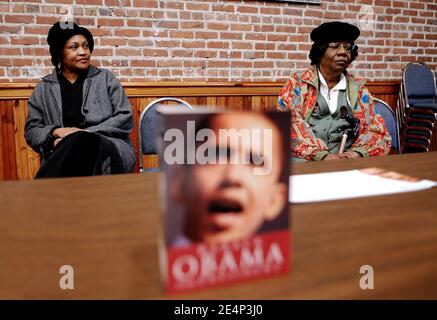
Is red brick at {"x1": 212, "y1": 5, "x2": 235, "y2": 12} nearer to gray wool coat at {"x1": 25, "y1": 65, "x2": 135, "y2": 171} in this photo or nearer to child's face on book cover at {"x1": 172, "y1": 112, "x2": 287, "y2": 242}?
gray wool coat at {"x1": 25, "y1": 65, "x2": 135, "y2": 171}

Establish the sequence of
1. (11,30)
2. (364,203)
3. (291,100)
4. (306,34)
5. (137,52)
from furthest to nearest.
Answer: (306,34) < (137,52) < (11,30) < (291,100) < (364,203)

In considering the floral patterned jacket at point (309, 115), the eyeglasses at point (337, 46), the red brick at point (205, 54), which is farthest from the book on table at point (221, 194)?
the red brick at point (205, 54)

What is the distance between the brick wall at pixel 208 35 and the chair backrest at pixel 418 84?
0.14 metres

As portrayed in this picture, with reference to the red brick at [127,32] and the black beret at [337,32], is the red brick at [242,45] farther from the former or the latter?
the black beret at [337,32]

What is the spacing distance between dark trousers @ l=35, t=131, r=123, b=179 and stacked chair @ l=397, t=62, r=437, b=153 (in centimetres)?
268

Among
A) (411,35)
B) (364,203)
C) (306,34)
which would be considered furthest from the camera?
(411,35)

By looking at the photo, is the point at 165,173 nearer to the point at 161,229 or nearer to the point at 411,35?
the point at 161,229

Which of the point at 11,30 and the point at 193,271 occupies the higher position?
the point at 11,30

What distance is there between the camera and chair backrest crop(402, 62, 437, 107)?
382cm

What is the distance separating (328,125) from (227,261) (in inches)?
78.0

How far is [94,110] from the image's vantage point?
252cm
